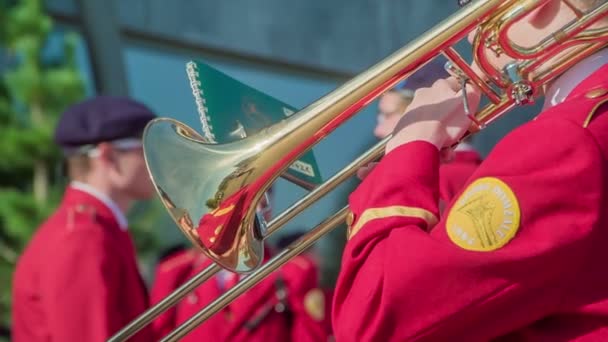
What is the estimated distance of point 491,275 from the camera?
1294mm

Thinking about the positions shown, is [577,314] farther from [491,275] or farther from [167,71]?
[167,71]

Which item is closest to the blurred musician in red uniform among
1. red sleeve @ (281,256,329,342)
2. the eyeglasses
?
the eyeglasses

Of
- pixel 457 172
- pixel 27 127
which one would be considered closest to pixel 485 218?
pixel 457 172

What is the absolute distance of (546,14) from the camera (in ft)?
4.88

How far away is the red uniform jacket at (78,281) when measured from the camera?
8.14 ft

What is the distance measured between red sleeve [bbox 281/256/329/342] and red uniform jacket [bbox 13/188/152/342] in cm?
88

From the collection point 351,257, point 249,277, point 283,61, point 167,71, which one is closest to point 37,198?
→ point 167,71

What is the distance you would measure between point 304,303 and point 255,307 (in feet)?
0.77

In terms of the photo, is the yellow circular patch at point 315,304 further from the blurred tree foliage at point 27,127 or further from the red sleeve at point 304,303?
the blurred tree foliage at point 27,127

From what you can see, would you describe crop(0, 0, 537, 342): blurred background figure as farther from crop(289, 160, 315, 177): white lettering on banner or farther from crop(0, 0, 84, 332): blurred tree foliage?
crop(289, 160, 315, 177): white lettering on banner

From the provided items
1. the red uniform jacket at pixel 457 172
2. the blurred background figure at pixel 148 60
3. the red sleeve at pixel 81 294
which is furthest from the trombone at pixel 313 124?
the blurred background figure at pixel 148 60

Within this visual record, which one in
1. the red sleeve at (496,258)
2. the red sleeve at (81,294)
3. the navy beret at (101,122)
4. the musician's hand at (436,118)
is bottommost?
the red sleeve at (81,294)

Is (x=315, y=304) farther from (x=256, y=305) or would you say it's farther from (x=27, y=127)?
(x=27, y=127)

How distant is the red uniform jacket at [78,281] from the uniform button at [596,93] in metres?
1.48
